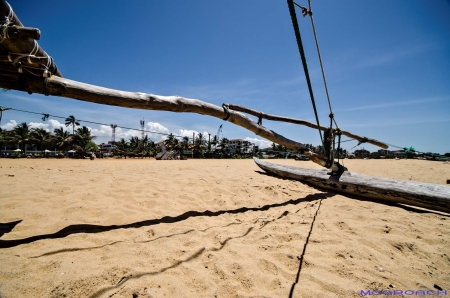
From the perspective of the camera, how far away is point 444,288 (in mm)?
1562

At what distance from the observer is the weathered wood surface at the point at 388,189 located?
133 inches

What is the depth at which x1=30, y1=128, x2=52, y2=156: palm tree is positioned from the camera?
3597 centimetres

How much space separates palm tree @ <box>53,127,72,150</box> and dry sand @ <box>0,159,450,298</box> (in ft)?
146

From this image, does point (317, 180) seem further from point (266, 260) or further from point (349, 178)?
point (266, 260)

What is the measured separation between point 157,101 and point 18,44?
4.84 feet

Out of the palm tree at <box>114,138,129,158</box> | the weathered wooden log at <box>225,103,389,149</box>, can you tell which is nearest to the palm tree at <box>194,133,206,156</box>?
the palm tree at <box>114,138,129,158</box>

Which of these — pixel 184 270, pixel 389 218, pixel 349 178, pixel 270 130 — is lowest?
pixel 184 270

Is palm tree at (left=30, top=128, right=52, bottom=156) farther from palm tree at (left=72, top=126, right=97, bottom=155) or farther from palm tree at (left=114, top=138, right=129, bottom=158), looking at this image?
palm tree at (left=114, top=138, right=129, bottom=158)

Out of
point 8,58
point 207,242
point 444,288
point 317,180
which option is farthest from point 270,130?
point 8,58

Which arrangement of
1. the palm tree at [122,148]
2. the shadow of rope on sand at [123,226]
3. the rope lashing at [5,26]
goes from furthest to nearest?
the palm tree at [122,148]
the shadow of rope on sand at [123,226]
the rope lashing at [5,26]

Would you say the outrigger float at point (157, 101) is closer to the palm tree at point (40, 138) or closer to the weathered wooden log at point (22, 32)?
the weathered wooden log at point (22, 32)

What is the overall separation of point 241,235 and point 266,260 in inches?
22.8

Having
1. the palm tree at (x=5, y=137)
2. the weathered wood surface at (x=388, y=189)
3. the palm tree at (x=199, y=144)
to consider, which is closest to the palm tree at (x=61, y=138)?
the palm tree at (x=5, y=137)

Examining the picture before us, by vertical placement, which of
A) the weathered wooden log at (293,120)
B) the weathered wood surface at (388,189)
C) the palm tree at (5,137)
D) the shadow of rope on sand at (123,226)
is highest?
the weathered wooden log at (293,120)
